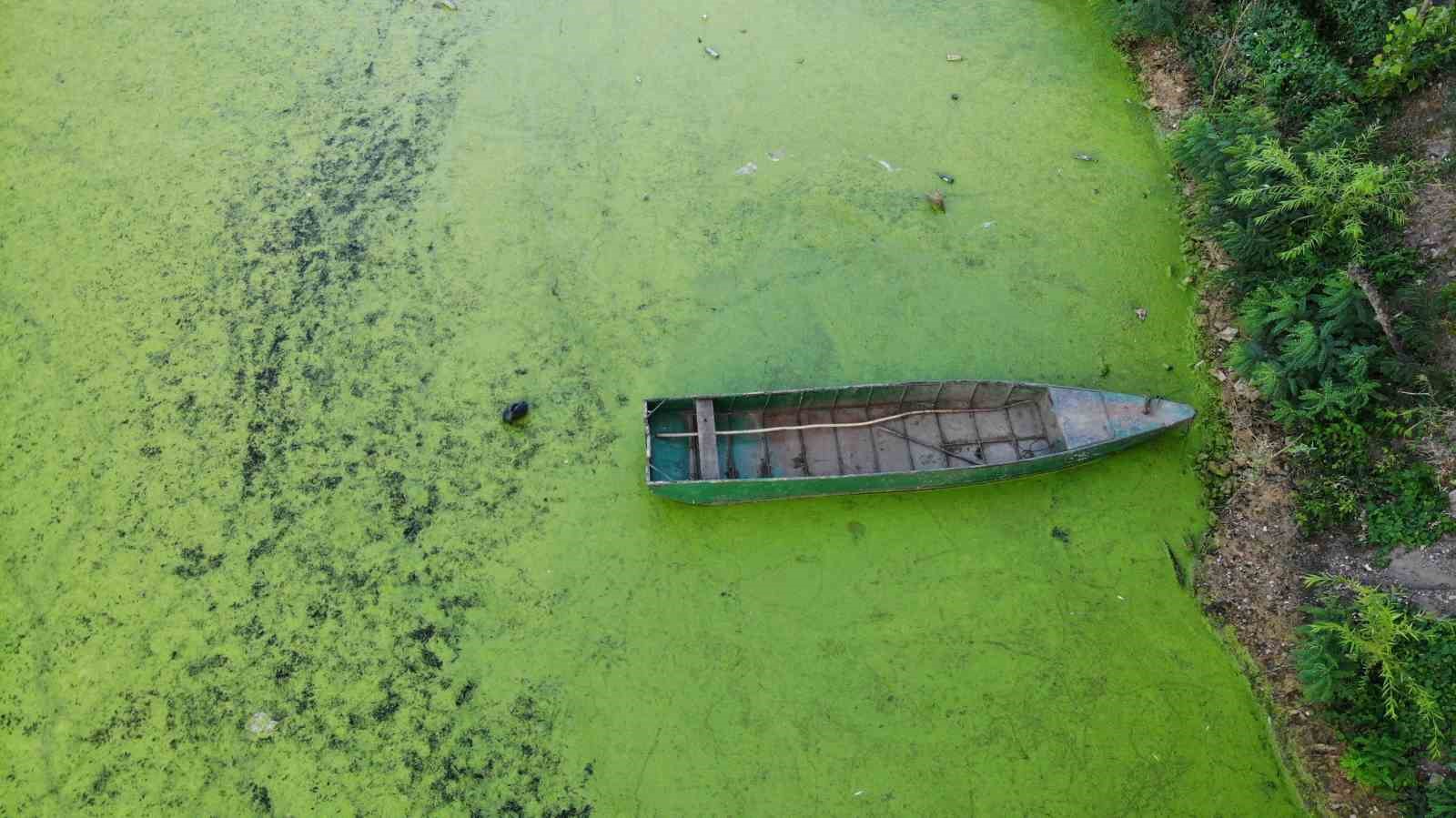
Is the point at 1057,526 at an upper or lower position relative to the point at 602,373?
lower

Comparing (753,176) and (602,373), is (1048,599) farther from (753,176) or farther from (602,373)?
(753,176)

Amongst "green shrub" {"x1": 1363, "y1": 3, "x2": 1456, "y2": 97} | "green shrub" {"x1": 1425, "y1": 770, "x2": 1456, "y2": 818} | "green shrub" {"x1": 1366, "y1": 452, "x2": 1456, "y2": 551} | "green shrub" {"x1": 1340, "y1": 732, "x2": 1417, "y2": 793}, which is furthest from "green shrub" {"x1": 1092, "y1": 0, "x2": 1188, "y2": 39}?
"green shrub" {"x1": 1425, "y1": 770, "x2": 1456, "y2": 818}

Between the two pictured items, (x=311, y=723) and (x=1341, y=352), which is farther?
(x=1341, y=352)

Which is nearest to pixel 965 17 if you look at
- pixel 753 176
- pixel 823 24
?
pixel 823 24

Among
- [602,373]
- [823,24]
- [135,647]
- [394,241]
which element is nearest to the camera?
[135,647]

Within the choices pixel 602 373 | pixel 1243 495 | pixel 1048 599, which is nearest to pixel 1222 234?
pixel 1243 495

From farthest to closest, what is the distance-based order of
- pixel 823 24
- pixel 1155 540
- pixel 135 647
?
pixel 823 24 < pixel 1155 540 < pixel 135 647

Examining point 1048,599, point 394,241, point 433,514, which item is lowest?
point 1048,599
